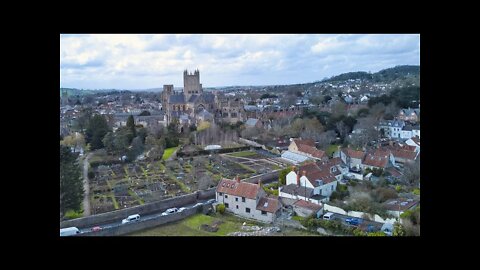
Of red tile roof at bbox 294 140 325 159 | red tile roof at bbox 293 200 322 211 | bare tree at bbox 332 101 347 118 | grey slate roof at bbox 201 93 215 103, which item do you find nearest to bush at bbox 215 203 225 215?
red tile roof at bbox 293 200 322 211

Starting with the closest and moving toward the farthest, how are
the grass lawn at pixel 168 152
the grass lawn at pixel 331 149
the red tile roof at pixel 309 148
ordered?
the red tile roof at pixel 309 148
the grass lawn at pixel 168 152
the grass lawn at pixel 331 149

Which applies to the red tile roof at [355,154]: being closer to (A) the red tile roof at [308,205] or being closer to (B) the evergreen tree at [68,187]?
(A) the red tile roof at [308,205]

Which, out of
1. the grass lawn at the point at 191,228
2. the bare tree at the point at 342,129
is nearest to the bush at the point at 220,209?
the grass lawn at the point at 191,228

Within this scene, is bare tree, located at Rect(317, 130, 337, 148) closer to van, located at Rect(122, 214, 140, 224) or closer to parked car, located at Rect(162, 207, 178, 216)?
parked car, located at Rect(162, 207, 178, 216)

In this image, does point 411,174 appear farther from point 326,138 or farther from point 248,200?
point 326,138
